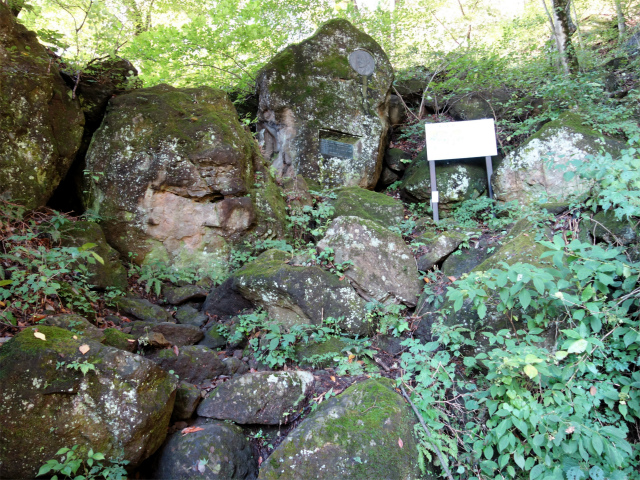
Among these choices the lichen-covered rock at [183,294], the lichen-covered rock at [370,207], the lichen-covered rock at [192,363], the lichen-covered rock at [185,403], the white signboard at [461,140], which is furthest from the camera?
the white signboard at [461,140]

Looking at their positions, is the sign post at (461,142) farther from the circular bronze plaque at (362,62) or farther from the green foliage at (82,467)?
the green foliage at (82,467)

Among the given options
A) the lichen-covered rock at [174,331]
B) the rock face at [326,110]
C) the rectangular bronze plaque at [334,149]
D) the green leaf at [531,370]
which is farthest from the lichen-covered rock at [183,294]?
the green leaf at [531,370]

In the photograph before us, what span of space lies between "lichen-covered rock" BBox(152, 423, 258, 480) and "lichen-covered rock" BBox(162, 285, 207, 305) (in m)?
2.46

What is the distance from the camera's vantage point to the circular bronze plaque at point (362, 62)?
336 inches

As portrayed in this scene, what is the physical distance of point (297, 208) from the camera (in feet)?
23.1

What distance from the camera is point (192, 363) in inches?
159

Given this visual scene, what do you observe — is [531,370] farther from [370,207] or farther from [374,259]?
[370,207]

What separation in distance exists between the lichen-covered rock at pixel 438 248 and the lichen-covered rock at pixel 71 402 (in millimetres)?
3619

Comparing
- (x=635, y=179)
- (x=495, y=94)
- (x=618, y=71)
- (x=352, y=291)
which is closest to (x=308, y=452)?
(x=352, y=291)

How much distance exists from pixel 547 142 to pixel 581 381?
5351mm

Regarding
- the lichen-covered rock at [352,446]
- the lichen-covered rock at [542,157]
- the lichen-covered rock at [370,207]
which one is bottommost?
the lichen-covered rock at [352,446]

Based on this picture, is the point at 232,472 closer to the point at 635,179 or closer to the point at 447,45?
the point at 635,179

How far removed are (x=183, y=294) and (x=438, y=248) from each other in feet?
11.9

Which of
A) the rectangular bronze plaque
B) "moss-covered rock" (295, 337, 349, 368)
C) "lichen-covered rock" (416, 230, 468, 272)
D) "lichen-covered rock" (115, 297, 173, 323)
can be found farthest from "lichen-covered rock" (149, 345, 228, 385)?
the rectangular bronze plaque
